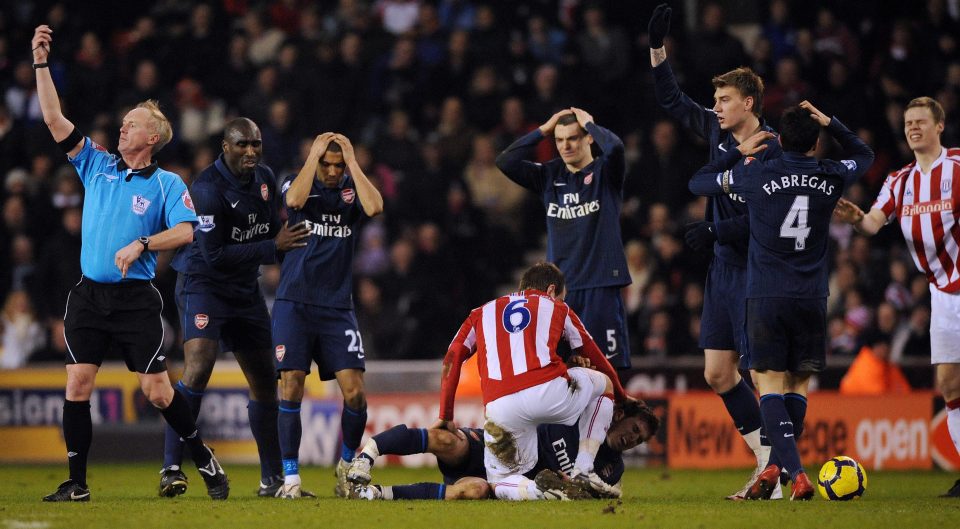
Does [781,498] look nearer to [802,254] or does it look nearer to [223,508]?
[802,254]

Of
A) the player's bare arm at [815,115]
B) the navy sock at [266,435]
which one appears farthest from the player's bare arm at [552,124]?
the navy sock at [266,435]

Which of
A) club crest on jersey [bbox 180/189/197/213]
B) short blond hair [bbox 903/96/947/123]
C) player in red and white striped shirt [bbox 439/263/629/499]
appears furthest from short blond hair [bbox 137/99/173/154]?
short blond hair [bbox 903/96/947/123]

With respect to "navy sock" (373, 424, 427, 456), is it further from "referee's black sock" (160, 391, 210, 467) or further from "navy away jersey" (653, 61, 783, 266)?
"navy away jersey" (653, 61, 783, 266)

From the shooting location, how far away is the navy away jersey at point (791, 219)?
8781 millimetres

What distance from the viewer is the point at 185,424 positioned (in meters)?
9.03

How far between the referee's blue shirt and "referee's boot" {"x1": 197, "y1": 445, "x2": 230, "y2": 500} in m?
1.35

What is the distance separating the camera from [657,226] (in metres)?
16.0

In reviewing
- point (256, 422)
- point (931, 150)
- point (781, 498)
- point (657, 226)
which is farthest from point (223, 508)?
point (657, 226)

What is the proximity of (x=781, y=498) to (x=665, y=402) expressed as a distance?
4995 mm

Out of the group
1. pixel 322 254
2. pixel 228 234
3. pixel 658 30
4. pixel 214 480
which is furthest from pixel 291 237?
pixel 658 30

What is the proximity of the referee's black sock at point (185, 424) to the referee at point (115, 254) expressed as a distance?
12 millimetres

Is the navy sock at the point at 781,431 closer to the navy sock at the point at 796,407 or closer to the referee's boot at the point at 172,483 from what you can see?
the navy sock at the point at 796,407

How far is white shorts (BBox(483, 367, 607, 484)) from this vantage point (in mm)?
8734

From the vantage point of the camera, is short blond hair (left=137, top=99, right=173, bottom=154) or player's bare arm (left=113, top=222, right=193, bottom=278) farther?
short blond hair (left=137, top=99, right=173, bottom=154)
